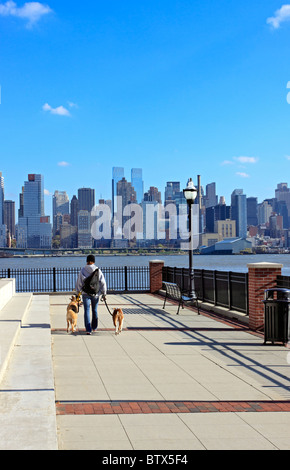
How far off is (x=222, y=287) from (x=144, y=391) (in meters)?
10.3

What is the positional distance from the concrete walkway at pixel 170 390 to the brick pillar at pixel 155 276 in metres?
12.1

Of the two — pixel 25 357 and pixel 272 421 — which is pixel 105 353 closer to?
pixel 25 357

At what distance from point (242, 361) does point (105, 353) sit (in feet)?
8.31

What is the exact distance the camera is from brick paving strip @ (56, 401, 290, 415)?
664 centimetres

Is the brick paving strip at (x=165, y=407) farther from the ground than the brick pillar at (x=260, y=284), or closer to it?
→ closer to it

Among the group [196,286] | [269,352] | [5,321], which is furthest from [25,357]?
[196,286]

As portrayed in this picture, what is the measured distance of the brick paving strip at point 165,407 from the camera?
21.8ft

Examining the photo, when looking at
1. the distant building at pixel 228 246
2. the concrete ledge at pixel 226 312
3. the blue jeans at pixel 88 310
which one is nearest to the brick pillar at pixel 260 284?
the concrete ledge at pixel 226 312

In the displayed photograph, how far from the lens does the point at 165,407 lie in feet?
22.4

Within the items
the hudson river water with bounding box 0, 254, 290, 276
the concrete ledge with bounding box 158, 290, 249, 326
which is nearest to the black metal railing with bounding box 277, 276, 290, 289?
the concrete ledge with bounding box 158, 290, 249, 326

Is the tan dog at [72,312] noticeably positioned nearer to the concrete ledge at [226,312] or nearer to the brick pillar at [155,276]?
the concrete ledge at [226,312]

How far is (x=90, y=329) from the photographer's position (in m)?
12.9

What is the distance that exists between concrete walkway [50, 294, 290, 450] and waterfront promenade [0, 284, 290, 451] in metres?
0.01

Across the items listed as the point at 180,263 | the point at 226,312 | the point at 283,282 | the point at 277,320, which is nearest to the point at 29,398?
the point at 277,320
